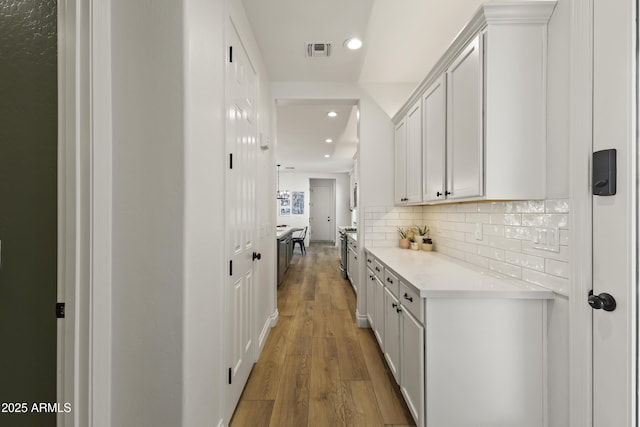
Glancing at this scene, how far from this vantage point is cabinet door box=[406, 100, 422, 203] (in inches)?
94.7

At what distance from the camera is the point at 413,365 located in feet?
5.07

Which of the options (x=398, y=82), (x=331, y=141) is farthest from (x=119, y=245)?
(x=331, y=141)

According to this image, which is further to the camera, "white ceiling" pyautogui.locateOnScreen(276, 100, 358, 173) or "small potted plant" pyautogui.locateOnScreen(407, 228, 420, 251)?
"white ceiling" pyautogui.locateOnScreen(276, 100, 358, 173)

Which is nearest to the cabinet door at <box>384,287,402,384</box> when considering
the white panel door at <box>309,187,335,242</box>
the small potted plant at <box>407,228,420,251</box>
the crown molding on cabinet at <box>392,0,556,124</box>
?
the small potted plant at <box>407,228,420,251</box>

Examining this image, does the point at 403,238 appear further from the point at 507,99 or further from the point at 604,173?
the point at 604,173

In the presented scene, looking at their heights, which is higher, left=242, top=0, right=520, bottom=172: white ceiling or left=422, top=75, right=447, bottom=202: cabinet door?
left=242, top=0, right=520, bottom=172: white ceiling

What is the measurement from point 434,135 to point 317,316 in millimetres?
2470

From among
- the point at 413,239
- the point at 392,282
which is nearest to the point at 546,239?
the point at 392,282

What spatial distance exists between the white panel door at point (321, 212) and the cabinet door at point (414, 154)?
8284 millimetres

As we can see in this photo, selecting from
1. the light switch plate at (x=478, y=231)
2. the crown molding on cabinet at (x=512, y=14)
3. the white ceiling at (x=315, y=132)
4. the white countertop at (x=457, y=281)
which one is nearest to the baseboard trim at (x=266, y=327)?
the white countertop at (x=457, y=281)

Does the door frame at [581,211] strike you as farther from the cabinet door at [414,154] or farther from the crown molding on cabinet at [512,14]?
the cabinet door at [414,154]

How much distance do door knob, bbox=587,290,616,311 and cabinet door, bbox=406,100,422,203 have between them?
1.44 m

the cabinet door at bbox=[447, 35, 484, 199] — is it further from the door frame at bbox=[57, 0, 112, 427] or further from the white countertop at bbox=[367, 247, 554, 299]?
the door frame at bbox=[57, 0, 112, 427]

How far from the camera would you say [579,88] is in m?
1.16
